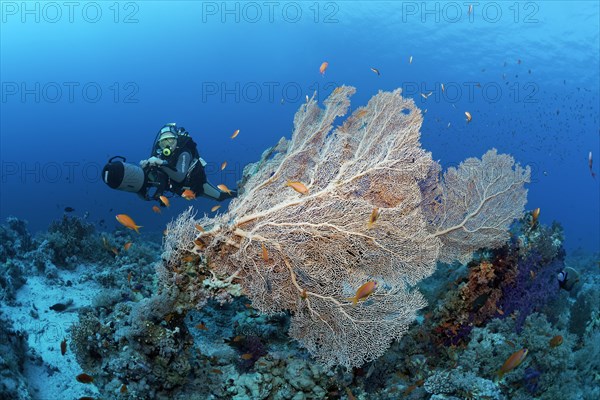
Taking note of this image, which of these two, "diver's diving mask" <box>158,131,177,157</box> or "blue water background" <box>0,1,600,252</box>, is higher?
"blue water background" <box>0,1,600,252</box>

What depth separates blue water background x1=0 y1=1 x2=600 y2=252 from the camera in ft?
138

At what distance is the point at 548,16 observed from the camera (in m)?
35.4

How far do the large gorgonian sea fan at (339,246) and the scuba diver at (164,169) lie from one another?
226cm

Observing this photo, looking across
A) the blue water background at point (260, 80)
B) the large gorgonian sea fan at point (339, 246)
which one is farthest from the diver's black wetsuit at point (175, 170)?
the blue water background at point (260, 80)

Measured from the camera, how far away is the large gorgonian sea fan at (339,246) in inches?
180

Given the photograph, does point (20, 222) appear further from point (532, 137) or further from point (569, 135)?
point (532, 137)

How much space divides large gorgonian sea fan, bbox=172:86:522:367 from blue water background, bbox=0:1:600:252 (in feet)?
113

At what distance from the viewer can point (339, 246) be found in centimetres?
461

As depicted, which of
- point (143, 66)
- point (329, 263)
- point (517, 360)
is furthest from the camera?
point (143, 66)

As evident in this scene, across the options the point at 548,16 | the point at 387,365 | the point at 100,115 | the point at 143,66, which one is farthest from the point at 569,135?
the point at 100,115

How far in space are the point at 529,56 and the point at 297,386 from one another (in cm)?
5017

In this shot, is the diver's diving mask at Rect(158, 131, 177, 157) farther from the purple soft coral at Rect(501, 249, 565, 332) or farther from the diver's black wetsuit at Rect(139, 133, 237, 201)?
the purple soft coral at Rect(501, 249, 565, 332)

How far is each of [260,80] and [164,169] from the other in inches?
3160

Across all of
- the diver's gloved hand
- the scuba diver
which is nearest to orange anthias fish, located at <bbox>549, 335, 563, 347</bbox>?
the scuba diver
